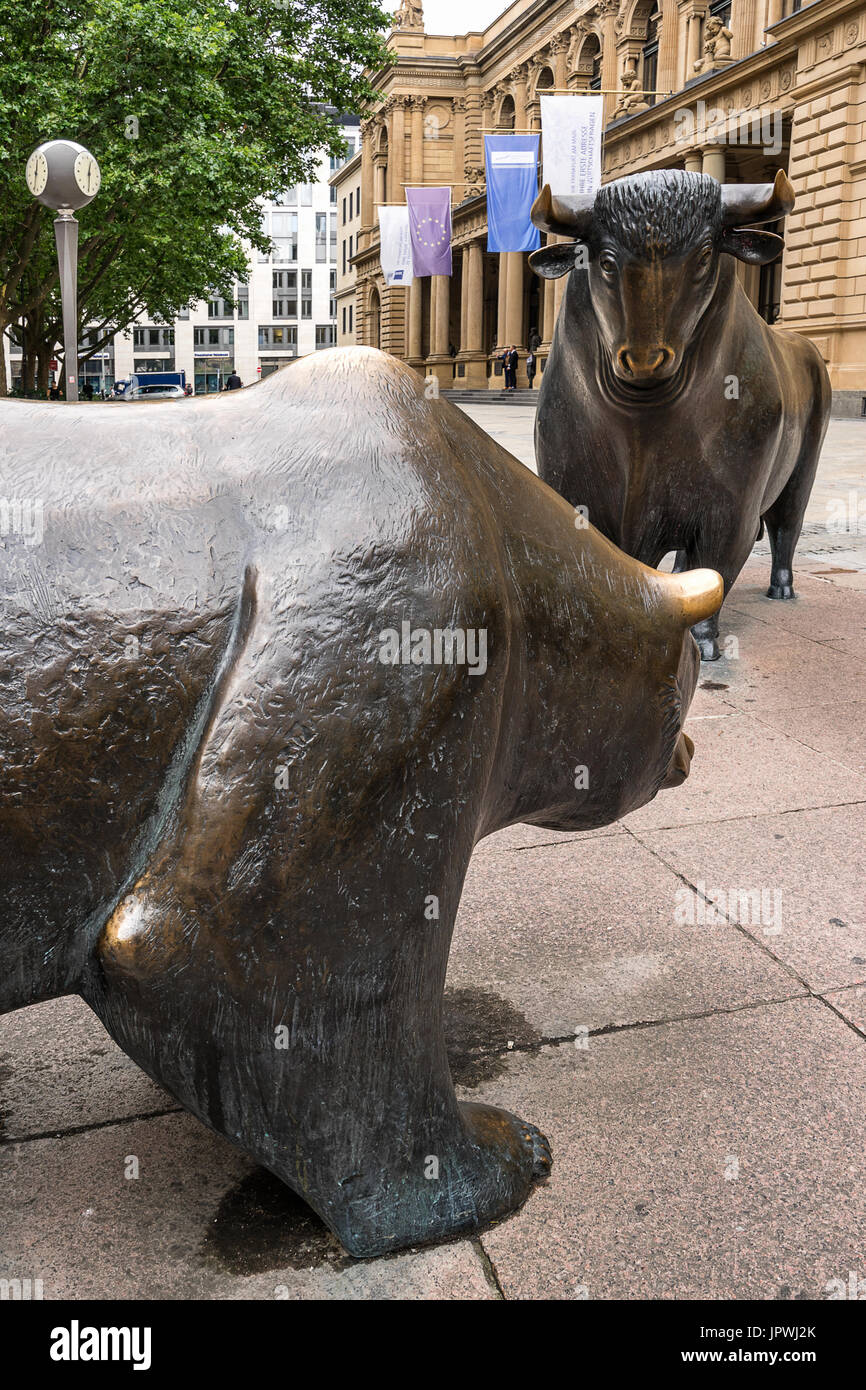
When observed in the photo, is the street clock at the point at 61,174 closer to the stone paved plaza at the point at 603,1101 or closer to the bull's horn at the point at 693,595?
the stone paved plaza at the point at 603,1101

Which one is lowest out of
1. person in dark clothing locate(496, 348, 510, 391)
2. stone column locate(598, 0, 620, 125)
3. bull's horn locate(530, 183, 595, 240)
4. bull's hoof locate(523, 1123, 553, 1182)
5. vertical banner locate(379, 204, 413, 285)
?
bull's hoof locate(523, 1123, 553, 1182)

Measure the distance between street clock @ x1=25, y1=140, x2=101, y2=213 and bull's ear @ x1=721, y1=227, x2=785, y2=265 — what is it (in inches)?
348

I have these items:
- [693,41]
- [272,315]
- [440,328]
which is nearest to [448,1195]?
[693,41]

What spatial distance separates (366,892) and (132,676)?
0.46 m

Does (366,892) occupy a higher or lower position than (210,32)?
lower

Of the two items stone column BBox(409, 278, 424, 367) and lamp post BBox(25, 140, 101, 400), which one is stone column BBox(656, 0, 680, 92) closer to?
stone column BBox(409, 278, 424, 367)

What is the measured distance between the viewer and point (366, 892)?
5.59 ft

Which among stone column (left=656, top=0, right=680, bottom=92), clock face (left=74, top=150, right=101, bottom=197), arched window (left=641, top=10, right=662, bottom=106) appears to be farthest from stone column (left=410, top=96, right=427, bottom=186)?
clock face (left=74, top=150, right=101, bottom=197)

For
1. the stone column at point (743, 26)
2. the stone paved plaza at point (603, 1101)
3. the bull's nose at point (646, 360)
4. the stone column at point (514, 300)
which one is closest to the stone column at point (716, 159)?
the stone column at point (743, 26)

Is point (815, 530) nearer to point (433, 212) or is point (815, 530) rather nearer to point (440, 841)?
point (440, 841)

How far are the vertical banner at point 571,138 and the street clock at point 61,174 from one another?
1142 cm

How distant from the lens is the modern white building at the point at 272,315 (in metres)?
103

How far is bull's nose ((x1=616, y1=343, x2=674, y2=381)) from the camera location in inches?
195

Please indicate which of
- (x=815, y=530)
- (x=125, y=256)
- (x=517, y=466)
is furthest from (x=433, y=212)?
(x=517, y=466)
